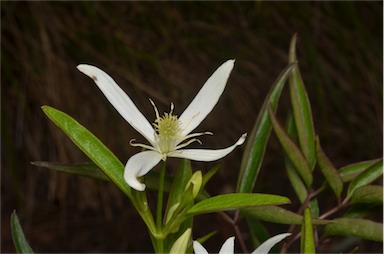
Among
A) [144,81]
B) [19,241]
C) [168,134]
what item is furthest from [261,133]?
[144,81]

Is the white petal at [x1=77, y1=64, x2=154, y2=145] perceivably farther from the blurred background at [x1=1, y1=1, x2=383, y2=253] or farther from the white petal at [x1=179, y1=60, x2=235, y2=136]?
the blurred background at [x1=1, y1=1, x2=383, y2=253]

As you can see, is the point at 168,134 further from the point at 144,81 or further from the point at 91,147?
the point at 144,81

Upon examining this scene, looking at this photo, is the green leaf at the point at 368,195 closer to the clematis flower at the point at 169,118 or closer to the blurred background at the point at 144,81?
the clematis flower at the point at 169,118

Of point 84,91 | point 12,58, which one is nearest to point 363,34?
point 84,91

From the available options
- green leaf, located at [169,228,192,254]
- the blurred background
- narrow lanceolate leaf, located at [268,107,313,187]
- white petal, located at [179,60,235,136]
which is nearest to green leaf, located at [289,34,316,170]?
narrow lanceolate leaf, located at [268,107,313,187]

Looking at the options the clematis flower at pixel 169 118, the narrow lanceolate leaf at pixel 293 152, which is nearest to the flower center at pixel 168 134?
the clematis flower at pixel 169 118

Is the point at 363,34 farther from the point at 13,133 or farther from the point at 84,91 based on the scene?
the point at 13,133
